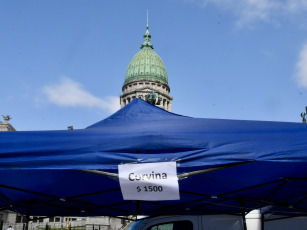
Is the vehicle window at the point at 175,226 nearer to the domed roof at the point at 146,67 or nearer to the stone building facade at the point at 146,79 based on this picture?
the stone building facade at the point at 146,79

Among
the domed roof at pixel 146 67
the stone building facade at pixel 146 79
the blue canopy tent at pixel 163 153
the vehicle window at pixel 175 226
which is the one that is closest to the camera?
the blue canopy tent at pixel 163 153

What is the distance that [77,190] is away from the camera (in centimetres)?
533

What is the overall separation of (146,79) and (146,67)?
154 inches

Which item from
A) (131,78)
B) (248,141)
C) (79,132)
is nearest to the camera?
(248,141)

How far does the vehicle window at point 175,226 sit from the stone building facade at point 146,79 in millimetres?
80774

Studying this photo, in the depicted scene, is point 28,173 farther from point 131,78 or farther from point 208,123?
point 131,78

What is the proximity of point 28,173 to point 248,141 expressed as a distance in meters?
3.15

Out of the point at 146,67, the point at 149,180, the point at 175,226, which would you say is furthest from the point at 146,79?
the point at 149,180

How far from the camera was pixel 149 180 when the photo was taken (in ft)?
13.3

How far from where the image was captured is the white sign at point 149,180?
3996 millimetres

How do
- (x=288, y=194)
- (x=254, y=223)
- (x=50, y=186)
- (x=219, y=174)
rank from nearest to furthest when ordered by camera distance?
(x=219, y=174), (x=50, y=186), (x=288, y=194), (x=254, y=223)

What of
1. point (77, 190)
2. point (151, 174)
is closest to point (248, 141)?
point (151, 174)

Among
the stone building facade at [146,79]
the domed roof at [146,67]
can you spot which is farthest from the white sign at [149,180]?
the domed roof at [146,67]

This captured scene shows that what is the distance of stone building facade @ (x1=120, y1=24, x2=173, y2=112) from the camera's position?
8894cm
